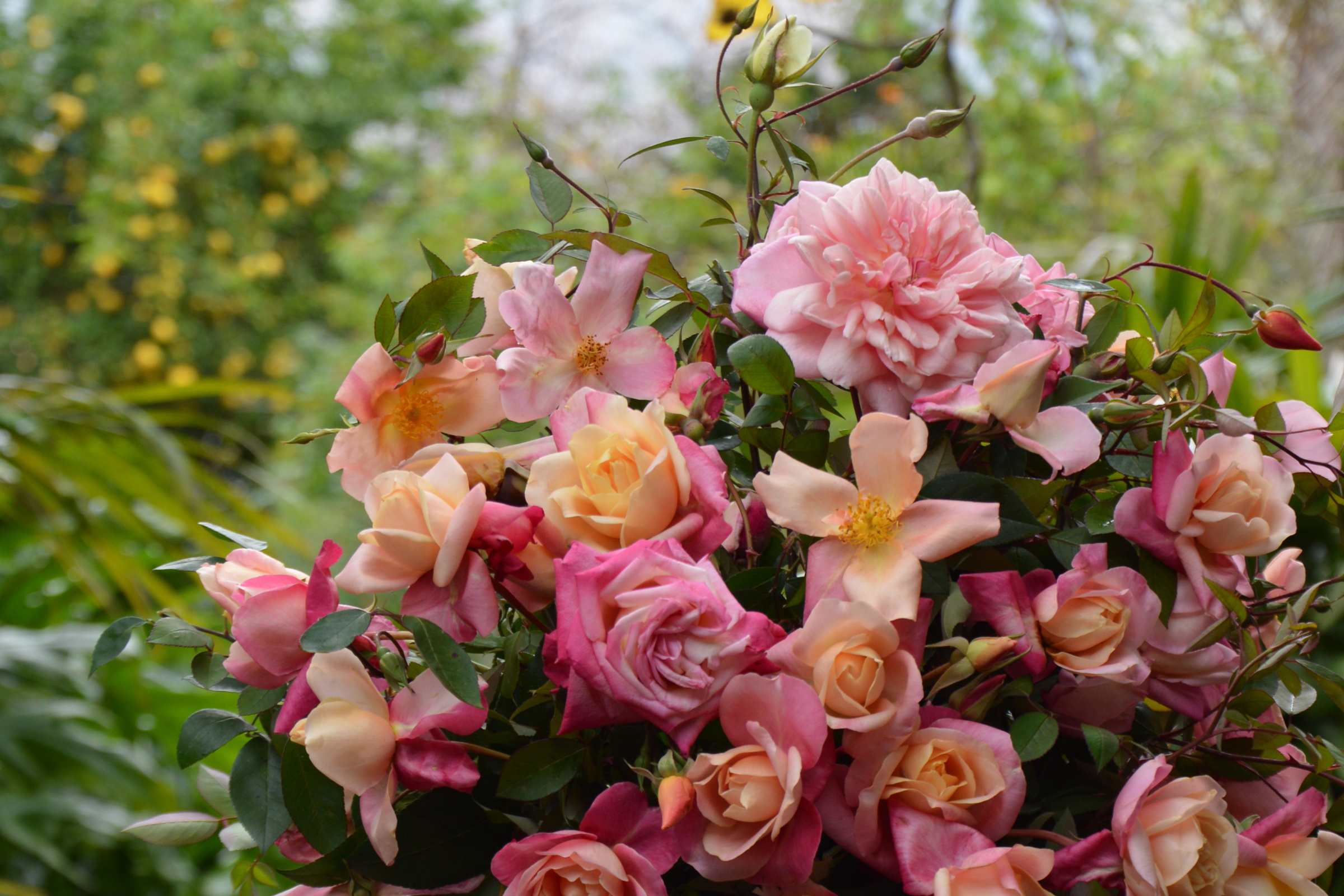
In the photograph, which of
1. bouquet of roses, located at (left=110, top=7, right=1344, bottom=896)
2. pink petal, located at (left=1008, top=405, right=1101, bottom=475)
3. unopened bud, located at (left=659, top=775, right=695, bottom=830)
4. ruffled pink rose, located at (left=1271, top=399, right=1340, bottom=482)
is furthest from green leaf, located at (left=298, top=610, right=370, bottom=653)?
ruffled pink rose, located at (left=1271, top=399, right=1340, bottom=482)

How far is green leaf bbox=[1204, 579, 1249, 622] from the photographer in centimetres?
31

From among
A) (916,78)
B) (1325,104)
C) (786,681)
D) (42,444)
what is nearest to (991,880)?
(786,681)

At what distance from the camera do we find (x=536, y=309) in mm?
354

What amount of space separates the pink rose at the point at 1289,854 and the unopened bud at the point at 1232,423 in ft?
0.38

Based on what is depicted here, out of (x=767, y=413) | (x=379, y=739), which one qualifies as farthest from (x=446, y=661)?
(x=767, y=413)

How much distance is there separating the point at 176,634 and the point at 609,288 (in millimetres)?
194

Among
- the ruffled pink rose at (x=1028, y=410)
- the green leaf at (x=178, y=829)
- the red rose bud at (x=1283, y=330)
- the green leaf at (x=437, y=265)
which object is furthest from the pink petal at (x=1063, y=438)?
the green leaf at (x=178, y=829)

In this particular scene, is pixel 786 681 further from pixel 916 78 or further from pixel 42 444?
pixel 916 78

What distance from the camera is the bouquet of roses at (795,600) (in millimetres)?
292

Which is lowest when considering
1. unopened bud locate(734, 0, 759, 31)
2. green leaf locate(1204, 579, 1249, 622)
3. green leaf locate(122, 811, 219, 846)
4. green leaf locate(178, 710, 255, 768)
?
green leaf locate(122, 811, 219, 846)

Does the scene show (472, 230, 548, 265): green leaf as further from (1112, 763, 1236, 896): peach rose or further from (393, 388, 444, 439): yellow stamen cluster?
(1112, 763, 1236, 896): peach rose

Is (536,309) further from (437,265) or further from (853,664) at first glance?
(853,664)

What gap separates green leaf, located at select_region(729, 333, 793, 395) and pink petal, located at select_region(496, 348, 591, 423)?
0.07 metres

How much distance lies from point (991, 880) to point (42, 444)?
1.04 metres
